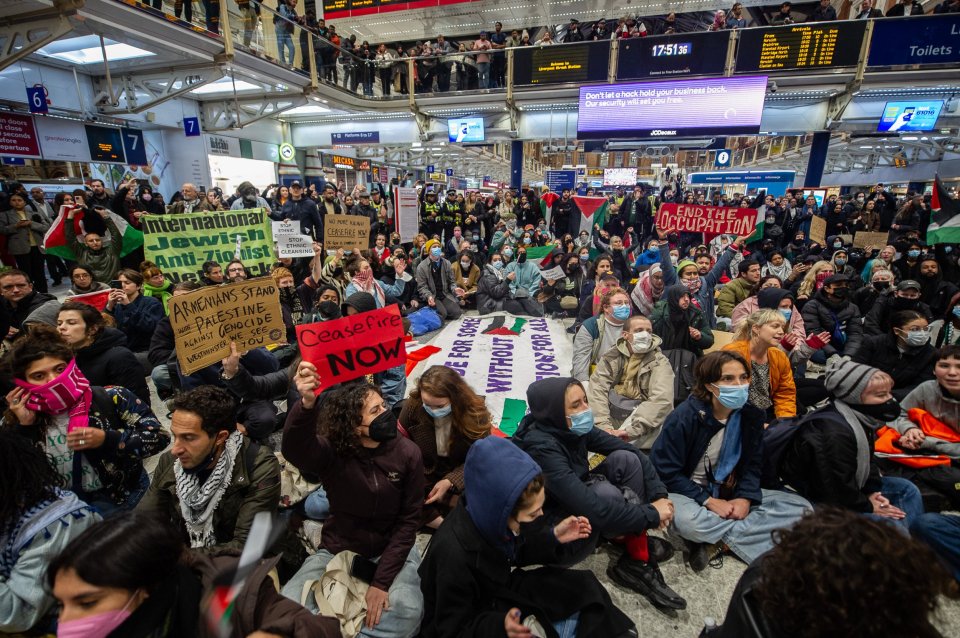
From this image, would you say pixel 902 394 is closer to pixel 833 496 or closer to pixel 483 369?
pixel 833 496

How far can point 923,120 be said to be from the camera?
446 inches

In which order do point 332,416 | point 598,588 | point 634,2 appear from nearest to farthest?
point 598,588
point 332,416
point 634,2

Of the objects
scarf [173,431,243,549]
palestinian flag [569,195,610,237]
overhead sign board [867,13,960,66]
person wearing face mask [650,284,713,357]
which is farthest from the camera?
overhead sign board [867,13,960,66]

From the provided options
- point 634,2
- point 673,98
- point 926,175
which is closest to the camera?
point 673,98

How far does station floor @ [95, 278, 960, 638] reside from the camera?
216cm

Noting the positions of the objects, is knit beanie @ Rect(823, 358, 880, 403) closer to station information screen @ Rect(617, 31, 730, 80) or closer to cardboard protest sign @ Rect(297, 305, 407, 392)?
cardboard protest sign @ Rect(297, 305, 407, 392)

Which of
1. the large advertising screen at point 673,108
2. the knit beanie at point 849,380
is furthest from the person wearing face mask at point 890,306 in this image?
the large advertising screen at point 673,108

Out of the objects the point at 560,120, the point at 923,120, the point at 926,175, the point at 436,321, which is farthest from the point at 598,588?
the point at 926,175

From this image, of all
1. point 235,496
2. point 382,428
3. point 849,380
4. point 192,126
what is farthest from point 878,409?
point 192,126

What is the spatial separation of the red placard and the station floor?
12798mm

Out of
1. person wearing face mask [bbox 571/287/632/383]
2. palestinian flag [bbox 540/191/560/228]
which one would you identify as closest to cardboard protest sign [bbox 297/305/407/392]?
person wearing face mask [bbox 571/287/632/383]

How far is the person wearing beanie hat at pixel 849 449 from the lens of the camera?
232 cm

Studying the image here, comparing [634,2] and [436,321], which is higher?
[634,2]

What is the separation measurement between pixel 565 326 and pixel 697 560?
16.0ft
